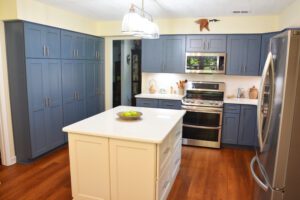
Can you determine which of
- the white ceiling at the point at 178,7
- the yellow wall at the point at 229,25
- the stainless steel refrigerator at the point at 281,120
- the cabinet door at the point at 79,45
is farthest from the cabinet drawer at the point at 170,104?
the stainless steel refrigerator at the point at 281,120

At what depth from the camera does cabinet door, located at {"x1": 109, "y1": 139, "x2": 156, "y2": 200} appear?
6.97 ft

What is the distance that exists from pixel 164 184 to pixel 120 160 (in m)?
0.59

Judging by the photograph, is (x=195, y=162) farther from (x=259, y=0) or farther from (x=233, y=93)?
(x=259, y=0)

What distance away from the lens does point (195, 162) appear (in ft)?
12.0

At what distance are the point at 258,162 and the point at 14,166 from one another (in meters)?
3.28

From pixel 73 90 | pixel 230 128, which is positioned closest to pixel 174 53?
pixel 230 128

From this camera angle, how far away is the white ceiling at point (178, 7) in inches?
131

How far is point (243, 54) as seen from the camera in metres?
4.27

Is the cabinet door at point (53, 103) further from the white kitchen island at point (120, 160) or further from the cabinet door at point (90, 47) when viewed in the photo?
the white kitchen island at point (120, 160)

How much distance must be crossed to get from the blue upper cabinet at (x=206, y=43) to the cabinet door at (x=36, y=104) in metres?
2.68

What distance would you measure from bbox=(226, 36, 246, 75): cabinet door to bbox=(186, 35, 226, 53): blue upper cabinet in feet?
0.41

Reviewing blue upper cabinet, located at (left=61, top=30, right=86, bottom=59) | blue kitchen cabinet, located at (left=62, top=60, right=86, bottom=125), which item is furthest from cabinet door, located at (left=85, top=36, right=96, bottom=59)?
blue kitchen cabinet, located at (left=62, top=60, right=86, bottom=125)

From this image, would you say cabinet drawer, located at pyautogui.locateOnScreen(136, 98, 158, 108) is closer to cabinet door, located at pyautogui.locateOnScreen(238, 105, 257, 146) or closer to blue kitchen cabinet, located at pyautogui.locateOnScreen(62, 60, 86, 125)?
blue kitchen cabinet, located at pyautogui.locateOnScreen(62, 60, 86, 125)

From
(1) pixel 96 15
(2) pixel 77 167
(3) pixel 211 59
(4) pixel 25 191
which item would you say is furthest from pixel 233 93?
(4) pixel 25 191
